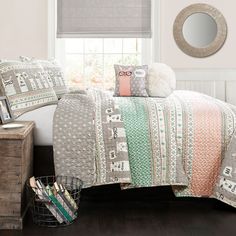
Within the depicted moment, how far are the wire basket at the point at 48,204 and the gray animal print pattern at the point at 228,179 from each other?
88 cm

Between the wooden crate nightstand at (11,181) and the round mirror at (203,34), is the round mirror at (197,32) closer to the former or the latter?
the round mirror at (203,34)

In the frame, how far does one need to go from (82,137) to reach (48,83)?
70 centimetres

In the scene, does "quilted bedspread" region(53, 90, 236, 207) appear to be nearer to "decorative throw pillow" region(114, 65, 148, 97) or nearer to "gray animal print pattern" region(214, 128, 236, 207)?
"gray animal print pattern" region(214, 128, 236, 207)

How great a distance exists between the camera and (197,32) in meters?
5.09

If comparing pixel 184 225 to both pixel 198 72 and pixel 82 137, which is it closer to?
pixel 82 137

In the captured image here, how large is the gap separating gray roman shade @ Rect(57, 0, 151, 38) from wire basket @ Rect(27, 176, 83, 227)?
2.42 metres

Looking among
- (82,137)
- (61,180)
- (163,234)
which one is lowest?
(163,234)

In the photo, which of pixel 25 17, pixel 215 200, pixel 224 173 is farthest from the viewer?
pixel 25 17

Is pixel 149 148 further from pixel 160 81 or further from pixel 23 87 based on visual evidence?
pixel 160 81

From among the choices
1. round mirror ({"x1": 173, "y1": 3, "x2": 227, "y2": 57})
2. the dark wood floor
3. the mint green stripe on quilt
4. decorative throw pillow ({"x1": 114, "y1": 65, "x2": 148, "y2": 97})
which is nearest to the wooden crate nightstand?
the dark wood floor

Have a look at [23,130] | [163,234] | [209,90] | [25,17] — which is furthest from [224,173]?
[25,17]

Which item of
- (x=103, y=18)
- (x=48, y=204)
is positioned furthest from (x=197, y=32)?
(x=48, y=204)

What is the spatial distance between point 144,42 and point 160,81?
141 centimetres

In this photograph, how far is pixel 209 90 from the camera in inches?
202
